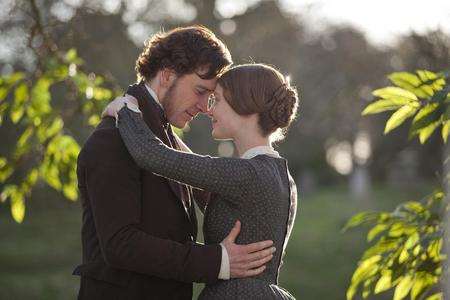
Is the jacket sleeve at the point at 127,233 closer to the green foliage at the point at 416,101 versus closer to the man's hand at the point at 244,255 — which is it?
the man's hand at the point at 244,255

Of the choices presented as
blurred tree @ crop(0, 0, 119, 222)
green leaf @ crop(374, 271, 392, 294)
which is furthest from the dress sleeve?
blurred tree @ crop(0, 0, 119, 222)

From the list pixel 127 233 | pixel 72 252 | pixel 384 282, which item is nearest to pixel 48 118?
pixel 127 233

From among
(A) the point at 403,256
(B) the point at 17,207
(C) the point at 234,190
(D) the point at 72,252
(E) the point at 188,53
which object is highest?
(E) the point at 188,53

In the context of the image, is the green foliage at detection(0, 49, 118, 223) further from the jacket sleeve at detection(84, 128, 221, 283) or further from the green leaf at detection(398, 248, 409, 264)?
the green leaf at detection(398, 248, 409, 264)

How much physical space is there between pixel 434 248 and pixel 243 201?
36.4 inches

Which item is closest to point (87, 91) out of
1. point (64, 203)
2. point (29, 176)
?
point (29, 176)

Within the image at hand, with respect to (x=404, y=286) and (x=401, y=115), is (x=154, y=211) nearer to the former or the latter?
(x=401, y=115)

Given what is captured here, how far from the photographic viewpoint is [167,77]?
3270 millimetres

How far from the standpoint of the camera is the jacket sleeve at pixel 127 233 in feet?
9.03

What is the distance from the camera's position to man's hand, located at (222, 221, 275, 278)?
2893 mm

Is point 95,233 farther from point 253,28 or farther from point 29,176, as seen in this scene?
point 253,28

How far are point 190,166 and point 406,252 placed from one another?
112 centimetres

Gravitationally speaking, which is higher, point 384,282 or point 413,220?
point 413,220

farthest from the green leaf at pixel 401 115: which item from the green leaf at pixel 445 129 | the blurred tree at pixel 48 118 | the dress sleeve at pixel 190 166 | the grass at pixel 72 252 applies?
the grass at pixel 72 252
